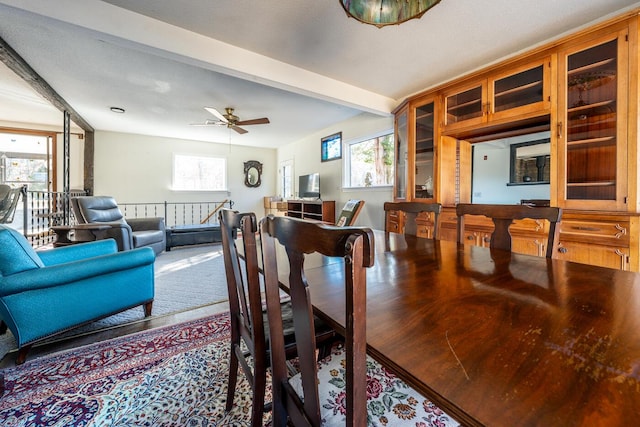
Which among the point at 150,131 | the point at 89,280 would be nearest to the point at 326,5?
the point at 89,280

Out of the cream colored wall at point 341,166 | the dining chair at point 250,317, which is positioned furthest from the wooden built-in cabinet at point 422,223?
the dining chair at point 250,317

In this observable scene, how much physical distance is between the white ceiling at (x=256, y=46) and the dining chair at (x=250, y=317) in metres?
1.91

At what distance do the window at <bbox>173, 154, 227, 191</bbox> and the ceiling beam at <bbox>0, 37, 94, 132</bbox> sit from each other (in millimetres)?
2363

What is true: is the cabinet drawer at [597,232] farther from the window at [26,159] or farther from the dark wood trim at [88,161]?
the window at [26,159]

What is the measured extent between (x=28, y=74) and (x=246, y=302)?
4.21 m

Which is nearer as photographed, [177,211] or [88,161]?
[88,161]

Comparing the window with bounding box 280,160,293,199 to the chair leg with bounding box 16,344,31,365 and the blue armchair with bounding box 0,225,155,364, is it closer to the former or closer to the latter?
the blue armchair with bounding box 0,225,155,364

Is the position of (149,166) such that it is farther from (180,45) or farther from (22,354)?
(22,354)

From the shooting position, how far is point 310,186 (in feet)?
18.7

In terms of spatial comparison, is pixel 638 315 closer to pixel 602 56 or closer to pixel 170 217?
pixel 602 56

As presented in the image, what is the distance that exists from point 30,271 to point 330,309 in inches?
74.8

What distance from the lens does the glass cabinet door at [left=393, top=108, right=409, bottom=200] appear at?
3.38m

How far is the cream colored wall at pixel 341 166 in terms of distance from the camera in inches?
170

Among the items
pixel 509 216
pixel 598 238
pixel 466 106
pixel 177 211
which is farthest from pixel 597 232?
pixel 177 211
